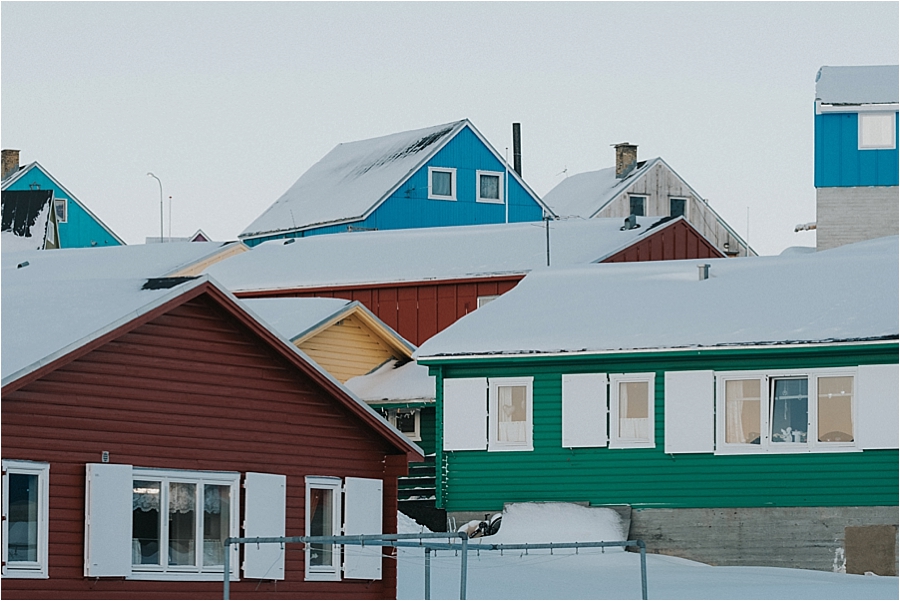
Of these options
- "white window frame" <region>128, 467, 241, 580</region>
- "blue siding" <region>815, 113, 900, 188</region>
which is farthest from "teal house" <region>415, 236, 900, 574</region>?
"blue siding" <region>815, 113, 900, 188</region>

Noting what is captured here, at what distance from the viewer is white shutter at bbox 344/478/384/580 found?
71.7ft

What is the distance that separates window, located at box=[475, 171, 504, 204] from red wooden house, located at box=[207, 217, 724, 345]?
11324mm

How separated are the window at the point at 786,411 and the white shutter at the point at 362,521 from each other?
333 inches

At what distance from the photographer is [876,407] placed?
2797cm

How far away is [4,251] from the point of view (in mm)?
56250

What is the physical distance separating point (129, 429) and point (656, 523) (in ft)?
40.8

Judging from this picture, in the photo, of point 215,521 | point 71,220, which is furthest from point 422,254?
point 71,220

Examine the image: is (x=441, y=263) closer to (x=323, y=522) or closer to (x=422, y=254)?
(x=422, y=254)

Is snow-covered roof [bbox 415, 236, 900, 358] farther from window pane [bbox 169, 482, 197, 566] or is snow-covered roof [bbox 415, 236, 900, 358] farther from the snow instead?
window pane [bbox 169, 482, 197, 566]

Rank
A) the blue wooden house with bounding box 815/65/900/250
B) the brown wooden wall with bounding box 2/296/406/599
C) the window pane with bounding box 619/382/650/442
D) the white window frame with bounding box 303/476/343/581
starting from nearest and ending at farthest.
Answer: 1. the brown wooden wall with bounding box 2/296/406/599
2. the white window frame with bounding box 303/476/343/581
3. the window pane with bounding box 619/382/650/442
4. the blue wooden house with bounding box 815/65/900/250

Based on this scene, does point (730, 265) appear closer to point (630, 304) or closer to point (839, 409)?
point (630, 304)

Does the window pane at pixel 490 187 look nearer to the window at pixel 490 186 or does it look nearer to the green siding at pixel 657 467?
the window at pixel 490 186

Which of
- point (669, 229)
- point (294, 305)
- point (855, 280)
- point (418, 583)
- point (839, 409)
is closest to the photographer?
point (418, 583)

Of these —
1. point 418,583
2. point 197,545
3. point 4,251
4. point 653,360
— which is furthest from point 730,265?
point 4,251
